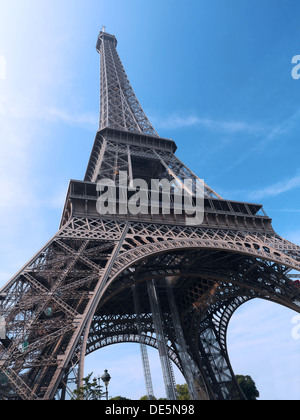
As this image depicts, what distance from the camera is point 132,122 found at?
36.8 meters

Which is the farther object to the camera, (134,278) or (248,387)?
(248,387)

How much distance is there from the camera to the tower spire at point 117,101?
35.1 m

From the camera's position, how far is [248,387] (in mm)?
53000

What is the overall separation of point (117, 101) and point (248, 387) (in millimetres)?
50439

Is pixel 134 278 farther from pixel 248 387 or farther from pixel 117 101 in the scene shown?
pixel 248 387

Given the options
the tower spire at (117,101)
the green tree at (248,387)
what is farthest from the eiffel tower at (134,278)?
the green tree at (248,387)

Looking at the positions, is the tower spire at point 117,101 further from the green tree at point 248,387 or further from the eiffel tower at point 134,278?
the green tree at point 248,387

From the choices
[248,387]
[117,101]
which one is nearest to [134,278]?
[117,101]

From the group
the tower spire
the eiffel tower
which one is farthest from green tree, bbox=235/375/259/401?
the tower spire

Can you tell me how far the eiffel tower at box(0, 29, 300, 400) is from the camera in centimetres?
1167

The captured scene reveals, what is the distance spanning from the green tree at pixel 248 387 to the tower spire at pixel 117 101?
4482 centimetres

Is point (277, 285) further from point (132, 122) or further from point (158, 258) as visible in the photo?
point (132, 122)

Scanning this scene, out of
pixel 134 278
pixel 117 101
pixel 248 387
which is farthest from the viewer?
pixel 248 387
